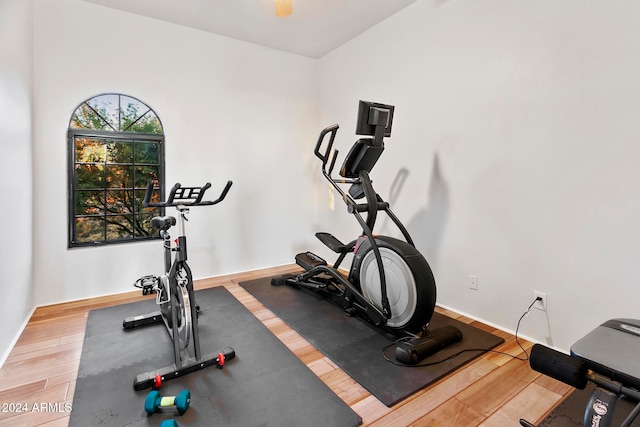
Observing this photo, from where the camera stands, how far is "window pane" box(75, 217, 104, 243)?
3.27m

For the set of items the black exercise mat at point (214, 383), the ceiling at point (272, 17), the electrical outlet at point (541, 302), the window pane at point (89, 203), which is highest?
the ceiling at point (272, 17)

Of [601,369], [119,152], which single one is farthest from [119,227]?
[601,369]

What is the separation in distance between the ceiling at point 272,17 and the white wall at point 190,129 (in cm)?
15

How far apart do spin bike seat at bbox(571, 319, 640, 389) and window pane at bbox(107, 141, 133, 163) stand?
12.6ft

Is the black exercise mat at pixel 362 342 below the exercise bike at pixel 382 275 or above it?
below

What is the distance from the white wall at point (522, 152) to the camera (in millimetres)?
1982

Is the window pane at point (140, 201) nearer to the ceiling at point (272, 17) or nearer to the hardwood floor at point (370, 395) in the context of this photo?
the hardwood floor at point (370, 395)

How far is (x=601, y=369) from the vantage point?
47.3 inches

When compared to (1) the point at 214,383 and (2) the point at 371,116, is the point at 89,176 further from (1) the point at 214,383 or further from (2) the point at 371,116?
(2) the point at 371,116

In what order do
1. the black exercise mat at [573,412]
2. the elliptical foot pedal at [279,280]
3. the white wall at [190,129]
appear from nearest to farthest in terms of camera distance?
the black exercise mat at [573,412] < the white wall at [190,129] < the elliptical foot pedal at [279,280]

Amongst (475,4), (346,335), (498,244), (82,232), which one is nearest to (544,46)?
(475,4)

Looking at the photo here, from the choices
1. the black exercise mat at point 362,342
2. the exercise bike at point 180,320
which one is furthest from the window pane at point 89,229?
the black exercise mat at point 362,342

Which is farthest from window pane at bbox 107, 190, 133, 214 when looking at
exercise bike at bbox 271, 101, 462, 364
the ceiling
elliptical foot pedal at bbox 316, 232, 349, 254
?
exercise bike at bbox 271, 101, 462, 364

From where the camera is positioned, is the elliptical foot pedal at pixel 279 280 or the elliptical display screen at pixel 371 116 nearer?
the elliptical display screen at pixel 371 116
